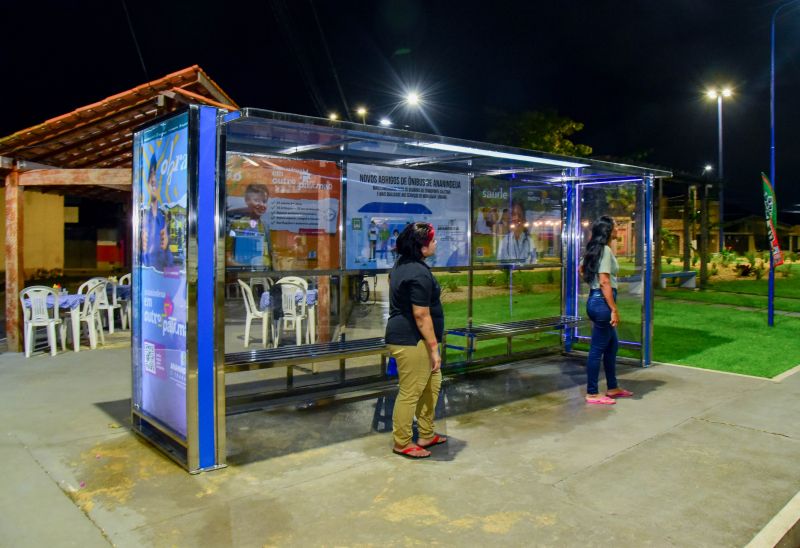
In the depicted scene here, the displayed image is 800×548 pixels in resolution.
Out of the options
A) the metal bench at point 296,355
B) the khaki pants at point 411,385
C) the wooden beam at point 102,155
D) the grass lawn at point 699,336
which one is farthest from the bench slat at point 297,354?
the wooden beam at point 102,155

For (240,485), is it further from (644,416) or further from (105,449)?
(644,416)

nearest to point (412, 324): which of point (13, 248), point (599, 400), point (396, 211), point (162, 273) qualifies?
point (162, 273)

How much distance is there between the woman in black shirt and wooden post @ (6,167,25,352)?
7.23 m

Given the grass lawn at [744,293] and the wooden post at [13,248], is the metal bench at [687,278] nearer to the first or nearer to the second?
the grass lawn at [744,293]

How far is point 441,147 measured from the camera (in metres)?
5.76

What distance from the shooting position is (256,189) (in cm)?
644

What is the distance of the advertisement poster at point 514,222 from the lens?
8.42m

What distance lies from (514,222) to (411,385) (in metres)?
4.66

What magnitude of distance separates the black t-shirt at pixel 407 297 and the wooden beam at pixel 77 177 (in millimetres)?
6006

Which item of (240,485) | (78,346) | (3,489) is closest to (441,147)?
(240,485)

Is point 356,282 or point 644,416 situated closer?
point 644,416

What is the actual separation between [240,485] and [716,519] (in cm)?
305

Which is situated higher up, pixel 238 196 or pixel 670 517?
pixel 238 196

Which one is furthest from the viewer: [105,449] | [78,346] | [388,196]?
[78,346]
